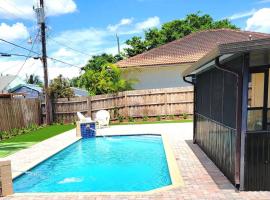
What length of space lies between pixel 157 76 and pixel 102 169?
584 inches

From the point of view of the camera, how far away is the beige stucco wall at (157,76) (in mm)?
23594

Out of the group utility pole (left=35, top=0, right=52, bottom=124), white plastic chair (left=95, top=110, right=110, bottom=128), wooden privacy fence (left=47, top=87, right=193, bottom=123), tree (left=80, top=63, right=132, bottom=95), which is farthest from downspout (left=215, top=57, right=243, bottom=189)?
utility pole (left=35, top=0, right=52, bottom=124)

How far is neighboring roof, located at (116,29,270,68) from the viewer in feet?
77.7

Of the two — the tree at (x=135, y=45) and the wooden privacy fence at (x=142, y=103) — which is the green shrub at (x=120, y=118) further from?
the tree at (x=135, y=45)

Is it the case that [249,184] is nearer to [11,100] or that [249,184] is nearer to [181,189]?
[181,189]

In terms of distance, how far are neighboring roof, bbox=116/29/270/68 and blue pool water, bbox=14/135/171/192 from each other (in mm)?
10514

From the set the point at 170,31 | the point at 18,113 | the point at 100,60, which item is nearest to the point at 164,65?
the point at 18,113

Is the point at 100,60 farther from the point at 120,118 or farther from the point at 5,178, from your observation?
the point at 5,178

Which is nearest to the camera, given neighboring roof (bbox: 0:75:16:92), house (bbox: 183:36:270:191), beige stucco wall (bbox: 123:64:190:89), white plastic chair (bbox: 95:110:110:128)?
house (bbox: 183:36:270:191)

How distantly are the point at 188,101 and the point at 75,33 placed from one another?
19446 mm

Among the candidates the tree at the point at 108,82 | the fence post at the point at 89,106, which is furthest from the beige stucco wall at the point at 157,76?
the fence post at the point at 89,106

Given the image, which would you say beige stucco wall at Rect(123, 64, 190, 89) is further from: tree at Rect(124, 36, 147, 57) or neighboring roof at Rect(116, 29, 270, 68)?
tree at Rect(124, 36, 147, 57)

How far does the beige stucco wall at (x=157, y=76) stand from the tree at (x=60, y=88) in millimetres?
4659

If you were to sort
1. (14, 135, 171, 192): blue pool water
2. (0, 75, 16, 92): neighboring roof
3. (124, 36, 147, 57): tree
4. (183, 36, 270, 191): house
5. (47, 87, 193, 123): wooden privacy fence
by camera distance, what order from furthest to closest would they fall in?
(0, 75, 16, 92): neighboring roof → (124, 36, 147, 57): tree → (47, 87, 193, 123): wooden privacy fence → (14, 135, 171, 192): blue pool water → (183, 36, 270, 191): house
